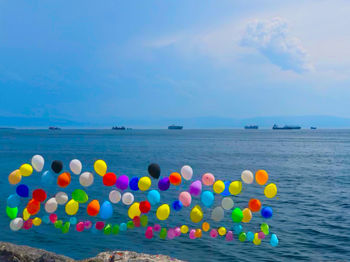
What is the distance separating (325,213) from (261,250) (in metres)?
6.60

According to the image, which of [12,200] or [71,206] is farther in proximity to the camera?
[71,206]

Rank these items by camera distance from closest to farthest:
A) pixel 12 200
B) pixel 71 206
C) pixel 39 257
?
pixel 39 257 < pixel 12 200 < pixel 71 206

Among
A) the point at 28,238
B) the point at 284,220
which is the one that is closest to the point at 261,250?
the point at 284,220

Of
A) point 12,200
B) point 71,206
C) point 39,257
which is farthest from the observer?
point 71,206

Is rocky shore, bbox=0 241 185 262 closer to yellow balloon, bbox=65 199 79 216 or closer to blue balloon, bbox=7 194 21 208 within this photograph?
blue balloon, bbox=7 194 21 208

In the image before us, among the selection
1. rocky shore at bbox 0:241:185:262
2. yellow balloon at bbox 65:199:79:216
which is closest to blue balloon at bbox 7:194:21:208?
rocky shore at bbox 0:241:185:262

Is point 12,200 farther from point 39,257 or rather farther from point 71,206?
point 39,257

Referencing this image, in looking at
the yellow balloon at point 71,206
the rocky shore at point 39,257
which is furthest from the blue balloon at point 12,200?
the yellow balloon at point 71,206

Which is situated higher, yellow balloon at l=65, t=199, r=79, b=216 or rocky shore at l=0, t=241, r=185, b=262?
yellow balloon at l=65, t=199, r=79, b=216

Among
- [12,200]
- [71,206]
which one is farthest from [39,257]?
[12,200]

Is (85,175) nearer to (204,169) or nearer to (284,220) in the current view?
(284,220)

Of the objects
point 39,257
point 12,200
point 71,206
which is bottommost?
point 39,257

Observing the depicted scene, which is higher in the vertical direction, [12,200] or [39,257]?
[12,200]

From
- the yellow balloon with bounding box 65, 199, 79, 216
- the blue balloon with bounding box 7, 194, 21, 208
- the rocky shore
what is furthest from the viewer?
the yellow balloon with bounding box 65, 199, 79, 216
